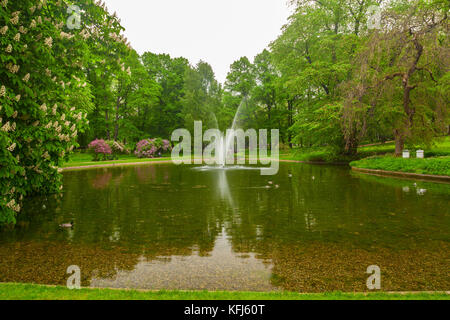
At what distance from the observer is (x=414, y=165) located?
18.4m

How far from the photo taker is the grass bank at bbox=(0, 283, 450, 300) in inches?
144

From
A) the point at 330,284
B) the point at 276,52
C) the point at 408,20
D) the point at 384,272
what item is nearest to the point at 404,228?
the point at 384,272

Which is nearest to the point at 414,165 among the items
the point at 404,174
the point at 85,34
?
the point at 404,174

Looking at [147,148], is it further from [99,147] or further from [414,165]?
[414,165]

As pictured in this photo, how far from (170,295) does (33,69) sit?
5.95 m

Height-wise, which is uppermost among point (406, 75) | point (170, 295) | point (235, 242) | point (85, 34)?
point (406, 75)

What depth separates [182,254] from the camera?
228 inches

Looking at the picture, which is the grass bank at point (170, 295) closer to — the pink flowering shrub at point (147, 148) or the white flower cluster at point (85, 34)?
the white flower cluster at point (85, 34)

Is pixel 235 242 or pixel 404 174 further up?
pixel 404 174

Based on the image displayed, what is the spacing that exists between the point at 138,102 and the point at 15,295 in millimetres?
49203

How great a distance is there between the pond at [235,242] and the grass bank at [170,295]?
477mm

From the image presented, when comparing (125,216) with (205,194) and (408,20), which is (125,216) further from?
(408,20)

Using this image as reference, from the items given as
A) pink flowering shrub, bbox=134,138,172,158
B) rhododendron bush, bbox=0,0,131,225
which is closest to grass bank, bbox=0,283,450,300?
rhododendron bush, bbox=0,0,131,225
